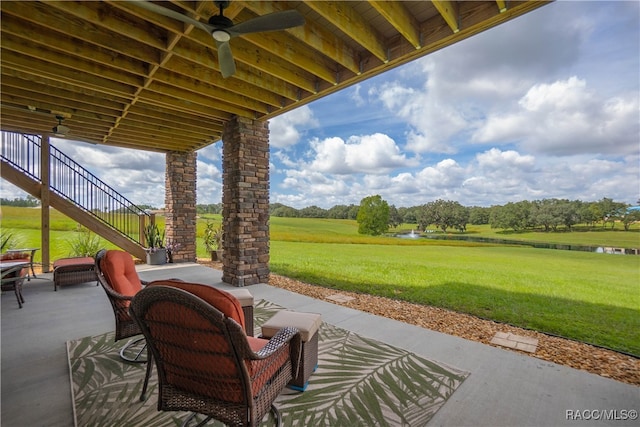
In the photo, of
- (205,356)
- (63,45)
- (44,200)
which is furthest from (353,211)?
(205,356)

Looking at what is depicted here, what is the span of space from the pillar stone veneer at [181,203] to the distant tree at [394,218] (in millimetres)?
10575

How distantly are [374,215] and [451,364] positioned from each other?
43.1ft

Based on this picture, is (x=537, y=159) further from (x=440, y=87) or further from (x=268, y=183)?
(x=268, y=183)

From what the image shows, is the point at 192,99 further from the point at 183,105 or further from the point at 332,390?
the point at 332,390

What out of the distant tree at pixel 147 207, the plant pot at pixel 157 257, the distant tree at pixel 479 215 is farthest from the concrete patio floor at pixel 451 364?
the distant tree at pixel 479 215

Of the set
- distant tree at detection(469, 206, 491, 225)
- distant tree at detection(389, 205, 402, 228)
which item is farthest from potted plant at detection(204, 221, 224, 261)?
distant tree at detection(469, 206, 491, 225)

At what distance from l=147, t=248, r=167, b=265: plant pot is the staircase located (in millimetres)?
663

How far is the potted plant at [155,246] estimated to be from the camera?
7746 millimetres

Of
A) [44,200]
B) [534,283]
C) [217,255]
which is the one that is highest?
[44,200]

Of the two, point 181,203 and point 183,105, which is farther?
point 181,203

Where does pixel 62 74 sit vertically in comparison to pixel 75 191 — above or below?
above

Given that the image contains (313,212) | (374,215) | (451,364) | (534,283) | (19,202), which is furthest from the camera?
(313,212)

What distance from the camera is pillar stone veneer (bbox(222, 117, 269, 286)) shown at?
539 cm

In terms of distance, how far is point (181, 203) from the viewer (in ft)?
26.7
